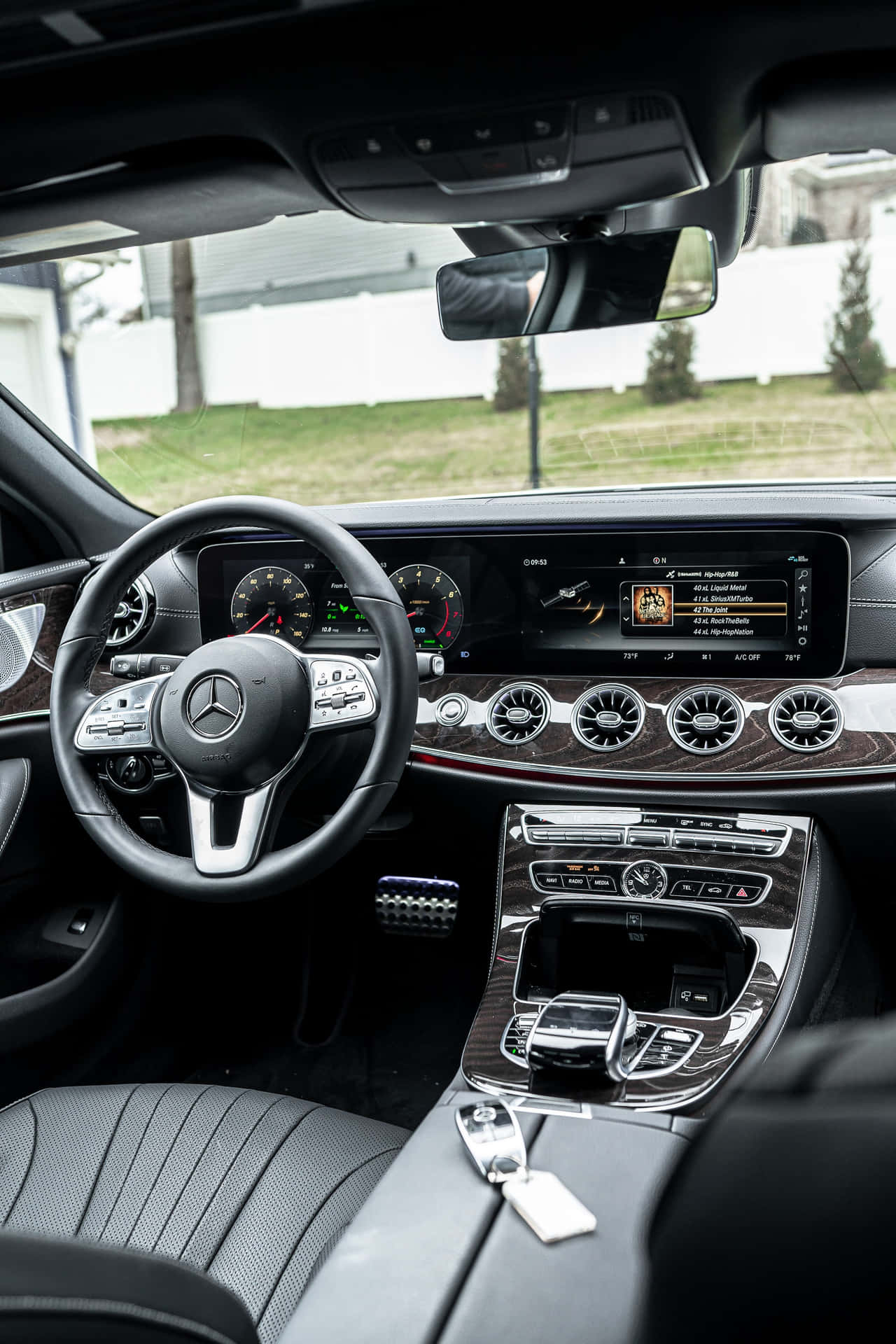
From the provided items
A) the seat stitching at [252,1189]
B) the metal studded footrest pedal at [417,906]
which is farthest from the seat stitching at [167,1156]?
the metal studded footrest pedal at [417,906]

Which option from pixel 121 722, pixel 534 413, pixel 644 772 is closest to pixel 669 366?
pixel 534 413

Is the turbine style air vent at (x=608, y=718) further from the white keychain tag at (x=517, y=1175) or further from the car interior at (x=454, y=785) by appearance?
the white keychain tag at (x=517, y=1175)

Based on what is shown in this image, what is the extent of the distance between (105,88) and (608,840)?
1632 mm

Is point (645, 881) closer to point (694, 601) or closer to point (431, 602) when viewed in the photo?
point (694, 601)

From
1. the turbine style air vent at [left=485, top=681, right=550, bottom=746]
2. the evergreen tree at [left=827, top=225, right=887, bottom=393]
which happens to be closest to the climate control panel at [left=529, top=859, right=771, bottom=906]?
the turbine style air vent at [left=485, top=681, right=550, bottom=746]

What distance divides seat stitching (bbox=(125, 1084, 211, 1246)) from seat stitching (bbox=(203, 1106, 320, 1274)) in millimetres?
130

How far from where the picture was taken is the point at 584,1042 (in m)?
1.73

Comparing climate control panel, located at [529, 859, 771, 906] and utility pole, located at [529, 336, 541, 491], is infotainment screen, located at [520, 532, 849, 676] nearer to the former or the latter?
climate control panel, located at [529, 859, 771, 906]

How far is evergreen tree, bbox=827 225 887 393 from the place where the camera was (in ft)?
22.6

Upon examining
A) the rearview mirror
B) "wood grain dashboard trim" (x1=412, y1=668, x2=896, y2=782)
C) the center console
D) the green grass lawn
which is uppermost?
the rearview mirror

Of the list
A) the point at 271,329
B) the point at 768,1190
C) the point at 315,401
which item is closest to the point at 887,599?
the point at 768,1190

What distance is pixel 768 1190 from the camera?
541 millimetres

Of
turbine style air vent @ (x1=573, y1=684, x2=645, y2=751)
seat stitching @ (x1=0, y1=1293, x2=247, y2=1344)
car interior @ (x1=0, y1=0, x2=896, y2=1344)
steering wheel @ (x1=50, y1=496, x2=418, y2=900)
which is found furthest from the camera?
turbine style air vent @ (x1=573, y1=684, x2=645, y2=751)

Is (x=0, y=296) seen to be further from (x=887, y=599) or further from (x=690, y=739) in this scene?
(x=887, y=599)
